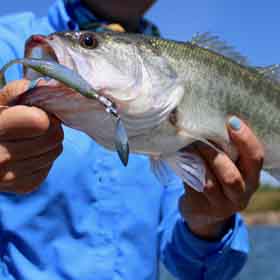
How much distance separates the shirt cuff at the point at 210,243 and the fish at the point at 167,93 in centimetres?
52

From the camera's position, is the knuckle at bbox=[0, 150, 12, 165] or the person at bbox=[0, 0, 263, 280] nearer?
the knuckle at bbox=[0, 150, 12, 165]

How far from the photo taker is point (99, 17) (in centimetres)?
263

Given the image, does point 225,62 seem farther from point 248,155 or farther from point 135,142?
point 135,142

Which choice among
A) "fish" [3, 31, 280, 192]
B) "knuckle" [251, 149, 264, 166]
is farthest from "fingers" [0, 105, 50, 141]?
"knuckle" [251, 149, 264, 166]

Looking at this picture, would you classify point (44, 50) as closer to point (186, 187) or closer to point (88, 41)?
point (88, 41)

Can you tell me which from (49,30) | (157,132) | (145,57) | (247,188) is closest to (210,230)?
(247,188)

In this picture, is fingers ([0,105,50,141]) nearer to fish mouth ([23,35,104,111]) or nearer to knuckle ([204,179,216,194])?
fish mouth ([23,35,104,111])

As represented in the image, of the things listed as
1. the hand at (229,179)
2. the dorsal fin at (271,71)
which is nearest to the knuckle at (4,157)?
the hand at (229,179)

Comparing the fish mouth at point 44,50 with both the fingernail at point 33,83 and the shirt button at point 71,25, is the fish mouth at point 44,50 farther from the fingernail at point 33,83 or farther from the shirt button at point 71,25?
the shirt button at point 71,25

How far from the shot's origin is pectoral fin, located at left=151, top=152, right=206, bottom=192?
1.81m

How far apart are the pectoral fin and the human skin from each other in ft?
0.17

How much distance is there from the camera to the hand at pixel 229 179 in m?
1.85

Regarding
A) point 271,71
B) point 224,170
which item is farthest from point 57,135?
point 271,71

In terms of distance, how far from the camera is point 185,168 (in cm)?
181
